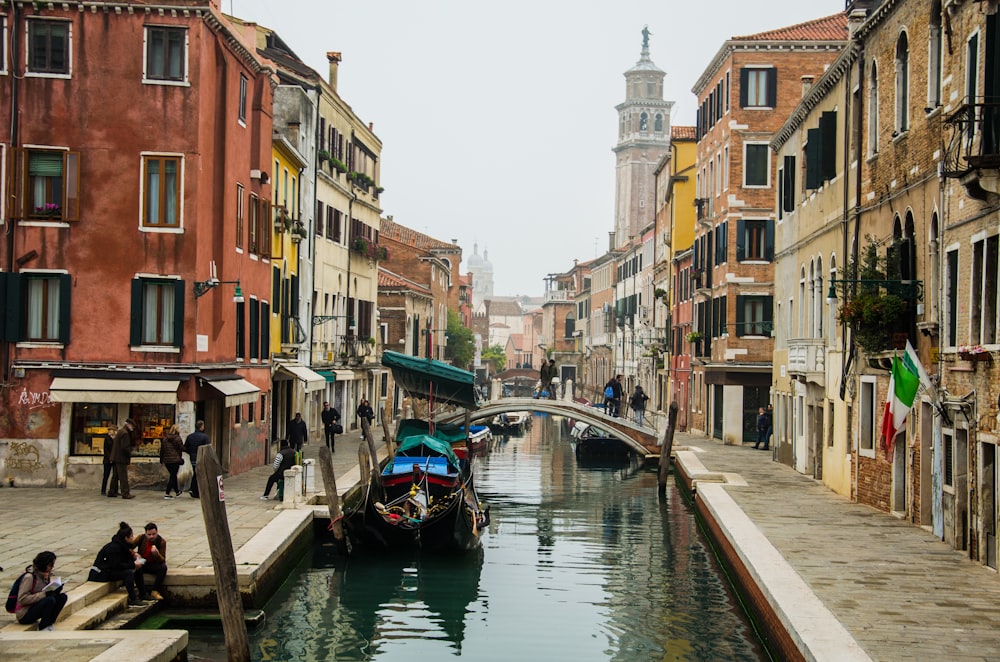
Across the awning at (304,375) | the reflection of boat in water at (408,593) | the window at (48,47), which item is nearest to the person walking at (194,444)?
the reflection of boat in water at (408,593)

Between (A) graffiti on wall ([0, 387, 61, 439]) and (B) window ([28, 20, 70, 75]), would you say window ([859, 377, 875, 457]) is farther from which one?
(B) window ([28, 20, 70, 75])

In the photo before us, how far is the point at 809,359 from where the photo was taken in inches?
953

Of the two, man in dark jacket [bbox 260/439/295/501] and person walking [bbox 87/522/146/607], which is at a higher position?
man in dark jacket [bbox 260/439/295/501]

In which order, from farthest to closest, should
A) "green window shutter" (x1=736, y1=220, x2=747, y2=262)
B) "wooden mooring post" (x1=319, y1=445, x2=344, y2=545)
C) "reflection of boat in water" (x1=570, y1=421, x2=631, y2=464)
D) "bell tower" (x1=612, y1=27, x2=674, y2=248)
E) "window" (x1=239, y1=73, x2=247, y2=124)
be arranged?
"bell tower" (x1=612, y1=27, x2=674, y2=248) < "reflection of boat in water" (x1=570, y1=421, x2=631, y2=464) < "green window shutter" (x1=736, y1=220, x2=747, y2=262) < "window" (x1=239, y1=73, x2=247, y2=124) < "wooden mooring post" (x1=319, y1=445, x2=344, y2=545)

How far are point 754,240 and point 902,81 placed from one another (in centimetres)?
1831

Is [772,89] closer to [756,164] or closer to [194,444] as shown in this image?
[756,164]

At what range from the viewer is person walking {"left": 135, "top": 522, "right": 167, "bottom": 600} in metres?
13.4

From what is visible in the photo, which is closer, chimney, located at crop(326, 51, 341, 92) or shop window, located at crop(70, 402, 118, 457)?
shop window, located at crop(70, 402, 118, 457)

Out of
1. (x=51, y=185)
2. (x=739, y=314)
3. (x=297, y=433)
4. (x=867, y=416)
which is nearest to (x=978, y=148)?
(x=867, y=416)

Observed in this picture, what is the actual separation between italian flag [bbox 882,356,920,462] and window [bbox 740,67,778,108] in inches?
802

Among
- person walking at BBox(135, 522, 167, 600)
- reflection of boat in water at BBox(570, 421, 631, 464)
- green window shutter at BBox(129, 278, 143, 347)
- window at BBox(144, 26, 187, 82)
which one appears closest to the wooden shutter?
green window shutter at BBox(129, 278, 143, 347)

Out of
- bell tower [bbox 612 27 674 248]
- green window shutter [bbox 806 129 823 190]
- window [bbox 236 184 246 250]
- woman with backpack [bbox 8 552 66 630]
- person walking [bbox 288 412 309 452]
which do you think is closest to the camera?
woman with backpack [bbox 8 552 66 630]

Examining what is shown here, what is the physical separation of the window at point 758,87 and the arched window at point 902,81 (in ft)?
60.1

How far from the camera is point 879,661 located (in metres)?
9.85
